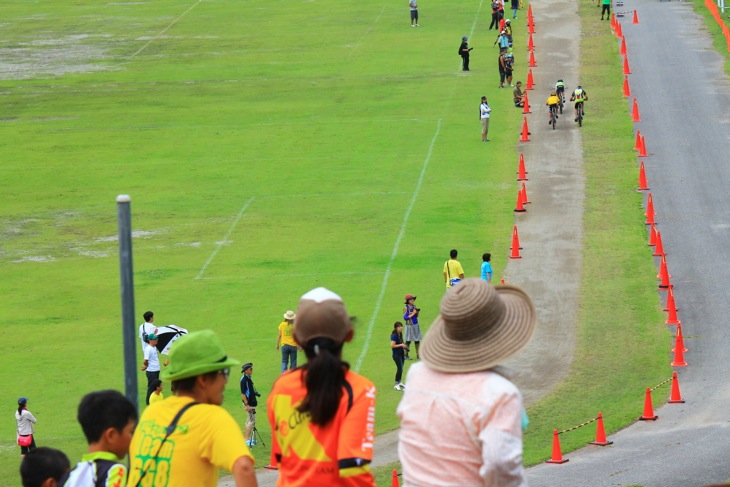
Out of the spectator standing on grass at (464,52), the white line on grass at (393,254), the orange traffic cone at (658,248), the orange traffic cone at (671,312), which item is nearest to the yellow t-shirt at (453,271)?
the white line on grass at (393,254)

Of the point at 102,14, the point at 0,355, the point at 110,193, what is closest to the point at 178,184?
the point at 110,193

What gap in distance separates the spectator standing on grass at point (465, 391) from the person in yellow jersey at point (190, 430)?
1012 millimetres

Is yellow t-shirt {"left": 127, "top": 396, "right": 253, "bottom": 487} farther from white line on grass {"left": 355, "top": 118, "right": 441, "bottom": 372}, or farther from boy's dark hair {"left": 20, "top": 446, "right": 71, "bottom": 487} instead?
white line on grass {"left": 355, "top": 118, "right": 441, "bottom": 372}

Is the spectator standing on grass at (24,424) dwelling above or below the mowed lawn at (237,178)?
above

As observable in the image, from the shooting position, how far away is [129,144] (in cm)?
4928

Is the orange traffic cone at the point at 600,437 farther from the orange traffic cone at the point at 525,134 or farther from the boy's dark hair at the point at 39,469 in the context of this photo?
the orange traffic cone at the point at 525,134

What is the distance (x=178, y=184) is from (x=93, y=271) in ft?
28.8

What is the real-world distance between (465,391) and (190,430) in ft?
5.28

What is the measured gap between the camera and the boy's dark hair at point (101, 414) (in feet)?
22.9

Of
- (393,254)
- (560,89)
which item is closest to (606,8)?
(560,89)

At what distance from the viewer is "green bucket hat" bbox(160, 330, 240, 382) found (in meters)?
6.90

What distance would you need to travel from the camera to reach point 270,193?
41938 mm

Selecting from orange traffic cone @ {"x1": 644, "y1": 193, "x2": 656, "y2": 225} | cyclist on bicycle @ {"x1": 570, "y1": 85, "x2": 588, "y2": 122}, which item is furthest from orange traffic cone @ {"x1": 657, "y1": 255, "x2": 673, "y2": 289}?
cyclist on bicycle @ {"x1": 570, "y1": 85, "x2": 588, "y2": 122}

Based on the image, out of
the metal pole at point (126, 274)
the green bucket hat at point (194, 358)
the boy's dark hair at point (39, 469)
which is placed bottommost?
the boy's dark hair at point (39, 469)
